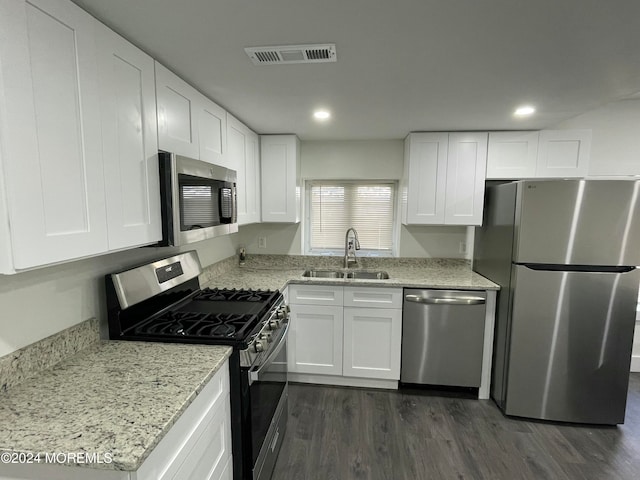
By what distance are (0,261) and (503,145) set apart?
125 inches

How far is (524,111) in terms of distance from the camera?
2182 millimetres

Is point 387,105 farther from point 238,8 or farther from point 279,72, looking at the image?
point 238,8

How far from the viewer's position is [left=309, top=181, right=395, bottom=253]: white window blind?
3.35 meters

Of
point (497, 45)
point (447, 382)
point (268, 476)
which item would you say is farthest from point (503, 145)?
point (268, 476)

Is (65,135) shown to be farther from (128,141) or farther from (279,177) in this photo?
(279,177)

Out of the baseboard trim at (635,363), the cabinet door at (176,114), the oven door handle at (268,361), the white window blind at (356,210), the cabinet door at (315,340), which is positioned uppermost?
the cabinet door at (176,114)

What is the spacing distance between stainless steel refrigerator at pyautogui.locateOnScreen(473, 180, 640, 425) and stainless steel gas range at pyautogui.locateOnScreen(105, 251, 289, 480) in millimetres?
1732

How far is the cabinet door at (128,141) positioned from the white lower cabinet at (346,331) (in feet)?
5.13

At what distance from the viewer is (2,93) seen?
0.80 m

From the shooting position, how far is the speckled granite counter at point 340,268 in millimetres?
2568

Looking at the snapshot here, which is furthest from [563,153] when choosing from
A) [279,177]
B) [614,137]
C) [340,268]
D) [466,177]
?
[279,177]

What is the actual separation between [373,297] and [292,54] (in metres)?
1.90

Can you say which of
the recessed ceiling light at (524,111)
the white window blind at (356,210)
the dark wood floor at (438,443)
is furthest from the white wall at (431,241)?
the dark wood floor at (438,443)

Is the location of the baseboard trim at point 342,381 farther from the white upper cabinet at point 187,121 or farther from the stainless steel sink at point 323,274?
the white upper cabinet at point 187,121
